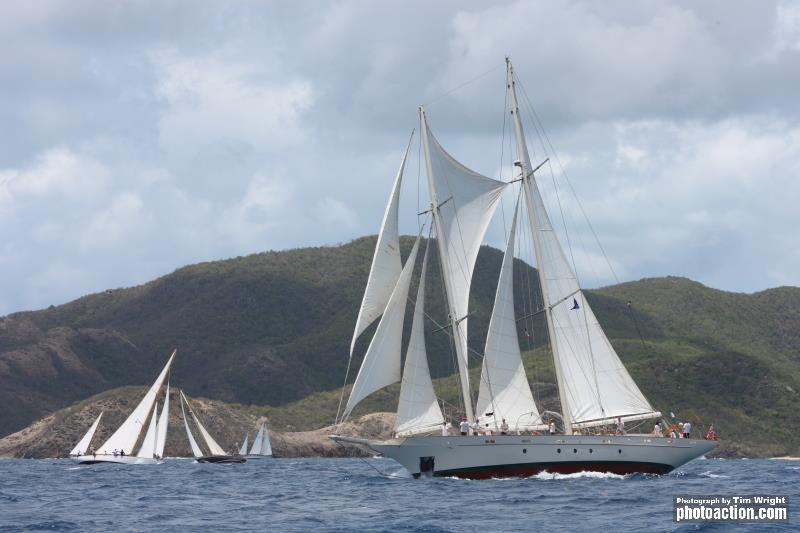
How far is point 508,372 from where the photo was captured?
54.2 metres

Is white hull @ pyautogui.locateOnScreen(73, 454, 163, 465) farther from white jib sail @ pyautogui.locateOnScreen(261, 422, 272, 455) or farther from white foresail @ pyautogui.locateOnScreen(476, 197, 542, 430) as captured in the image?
white foresail @ pyautogui.locateOnScreen(476, 197, 542, 430)

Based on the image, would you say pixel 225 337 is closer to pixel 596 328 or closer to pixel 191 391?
pixel 191 391

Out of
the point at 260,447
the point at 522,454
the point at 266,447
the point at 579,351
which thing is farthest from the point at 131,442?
the point at 579,351

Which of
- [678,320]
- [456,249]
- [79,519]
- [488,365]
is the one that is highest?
[678,320]

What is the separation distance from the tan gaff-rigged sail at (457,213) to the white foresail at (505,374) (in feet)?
4.20

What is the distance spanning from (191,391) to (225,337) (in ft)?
64.1

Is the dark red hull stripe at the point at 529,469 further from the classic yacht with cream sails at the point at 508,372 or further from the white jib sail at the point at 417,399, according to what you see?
the white jib sail at the point at 417,399

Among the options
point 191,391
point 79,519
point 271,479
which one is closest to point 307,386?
point 191,391

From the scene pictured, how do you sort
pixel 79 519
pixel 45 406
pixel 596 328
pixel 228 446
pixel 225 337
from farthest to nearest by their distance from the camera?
1. pixel 225 337
2. pixel 45 406
3. pixel 228 446
4. pixel 596 328
5. pixel 79 519

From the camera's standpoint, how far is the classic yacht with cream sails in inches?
2078

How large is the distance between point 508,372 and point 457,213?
8.22m

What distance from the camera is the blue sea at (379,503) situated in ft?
120

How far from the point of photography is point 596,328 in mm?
54688

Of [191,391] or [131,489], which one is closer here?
[131,489]
